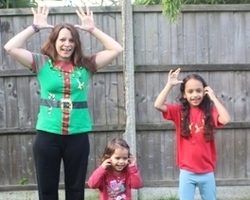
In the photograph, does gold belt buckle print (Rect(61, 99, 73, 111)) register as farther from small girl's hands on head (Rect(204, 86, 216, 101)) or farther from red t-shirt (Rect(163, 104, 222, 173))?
small girl's hands on head (Rect(204, 86, 216, 101))

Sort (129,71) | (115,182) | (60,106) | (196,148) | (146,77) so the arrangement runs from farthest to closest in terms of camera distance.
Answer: (146,77) < (129,71) < (196,148) < (115,182) < (60,106)

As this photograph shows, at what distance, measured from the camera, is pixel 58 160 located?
380cm

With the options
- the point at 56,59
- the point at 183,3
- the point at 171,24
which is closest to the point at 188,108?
the point at 56,59

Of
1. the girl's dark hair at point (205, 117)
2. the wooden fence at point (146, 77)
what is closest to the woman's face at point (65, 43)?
the girl's dark hair at point (205, 117)

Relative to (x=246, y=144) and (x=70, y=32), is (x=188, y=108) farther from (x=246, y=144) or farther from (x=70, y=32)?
(x=246, y=144)

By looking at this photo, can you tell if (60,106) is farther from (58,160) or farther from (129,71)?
(129,71)

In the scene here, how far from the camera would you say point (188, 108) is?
411 centimetres

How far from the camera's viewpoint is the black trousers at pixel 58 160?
3.73 m

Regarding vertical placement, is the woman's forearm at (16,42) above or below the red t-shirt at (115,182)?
above

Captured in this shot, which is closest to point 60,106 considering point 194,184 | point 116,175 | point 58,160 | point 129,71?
point 58,160

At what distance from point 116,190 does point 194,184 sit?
0.61 meters

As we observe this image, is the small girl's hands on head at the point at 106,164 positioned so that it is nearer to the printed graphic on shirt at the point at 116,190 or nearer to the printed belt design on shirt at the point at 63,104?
the printed graphic on shirt at the point at 116,190

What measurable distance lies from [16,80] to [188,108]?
1.92 metres

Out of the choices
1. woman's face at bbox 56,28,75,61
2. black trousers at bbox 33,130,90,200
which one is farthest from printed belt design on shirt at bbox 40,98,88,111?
woman's face at bbox 56,28,75,61
